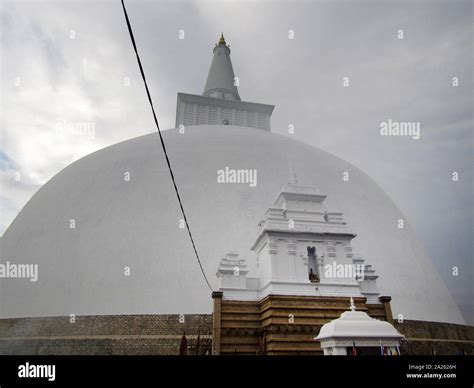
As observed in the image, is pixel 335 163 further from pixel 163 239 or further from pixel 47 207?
pixel 47 207

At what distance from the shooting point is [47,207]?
52.1 feet

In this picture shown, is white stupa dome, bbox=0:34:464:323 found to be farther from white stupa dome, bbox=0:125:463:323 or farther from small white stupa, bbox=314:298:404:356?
small white stupa, bbox=314:298:404:356

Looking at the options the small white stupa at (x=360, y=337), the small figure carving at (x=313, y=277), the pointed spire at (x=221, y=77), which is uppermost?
the pointed spire at (x=221, y=77)

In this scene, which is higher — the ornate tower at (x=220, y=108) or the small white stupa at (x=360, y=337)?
the ornate tower at (x=220, y=108)

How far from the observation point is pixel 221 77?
106ft

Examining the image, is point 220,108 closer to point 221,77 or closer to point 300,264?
point 221,77

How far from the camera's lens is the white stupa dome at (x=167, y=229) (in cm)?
1217

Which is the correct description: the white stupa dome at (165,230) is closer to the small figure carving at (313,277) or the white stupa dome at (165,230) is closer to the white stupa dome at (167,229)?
the white stupa dome at (167,229)

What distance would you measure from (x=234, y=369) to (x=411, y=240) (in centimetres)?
1533

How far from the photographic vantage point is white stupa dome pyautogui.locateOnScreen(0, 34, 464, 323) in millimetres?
A: 12172

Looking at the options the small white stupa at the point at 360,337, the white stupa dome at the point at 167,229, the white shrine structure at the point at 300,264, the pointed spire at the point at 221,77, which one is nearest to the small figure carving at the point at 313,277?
the white shrine structure at the point at 300,264

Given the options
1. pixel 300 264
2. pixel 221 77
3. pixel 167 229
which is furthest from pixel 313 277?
pixel 221 77

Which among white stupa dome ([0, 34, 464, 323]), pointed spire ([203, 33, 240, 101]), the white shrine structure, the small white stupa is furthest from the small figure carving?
pointed spire ([203, 33, 240, 101])

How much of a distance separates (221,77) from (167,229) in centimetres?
2268
